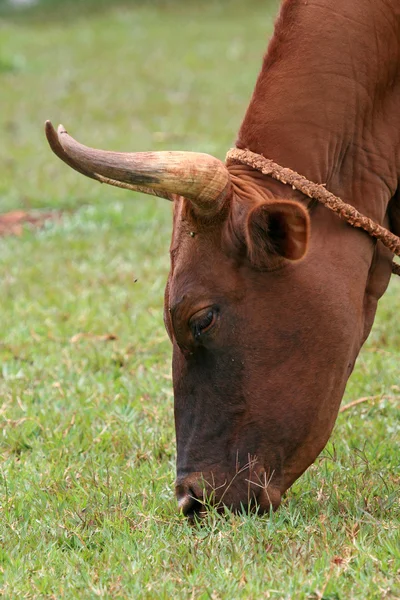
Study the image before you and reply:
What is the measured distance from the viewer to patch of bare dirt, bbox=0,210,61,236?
8.86 m

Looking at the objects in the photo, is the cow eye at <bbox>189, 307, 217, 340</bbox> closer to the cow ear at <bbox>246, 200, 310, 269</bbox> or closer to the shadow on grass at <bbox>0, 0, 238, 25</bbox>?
the cow ear at <bbox>246, 200, 310, 269</bbox>

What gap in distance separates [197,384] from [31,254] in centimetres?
459

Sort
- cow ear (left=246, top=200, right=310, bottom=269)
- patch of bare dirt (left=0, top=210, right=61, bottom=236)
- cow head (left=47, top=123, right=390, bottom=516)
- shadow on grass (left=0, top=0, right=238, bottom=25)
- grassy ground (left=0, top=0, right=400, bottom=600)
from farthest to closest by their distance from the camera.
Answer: shadow on grass (left=0, top=0, right=238, bottom=25)
patch of bare dirt (left=0, top=210, right=61, bottom=236)
cow head (left=47, top=123, right=390, bottom=516)
cow ear (left=246, top=200, right=310, bottom=269)
grassy ground (left=0, top=0, right=400, bottom=600)

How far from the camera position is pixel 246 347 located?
3.58 m

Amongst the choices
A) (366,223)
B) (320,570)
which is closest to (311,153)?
(366,223)

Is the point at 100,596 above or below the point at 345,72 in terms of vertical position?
below

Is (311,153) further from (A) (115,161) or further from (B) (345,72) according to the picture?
(A) (115,161)

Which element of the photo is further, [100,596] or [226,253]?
[226,253]

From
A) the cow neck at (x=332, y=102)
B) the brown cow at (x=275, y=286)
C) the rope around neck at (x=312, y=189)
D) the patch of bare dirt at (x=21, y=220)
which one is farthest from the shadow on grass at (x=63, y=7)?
the rope around neck at (x=312, y=189)

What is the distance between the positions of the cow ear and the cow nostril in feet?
2.73

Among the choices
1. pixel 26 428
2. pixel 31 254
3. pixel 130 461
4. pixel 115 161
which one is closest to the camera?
pixel 115 161

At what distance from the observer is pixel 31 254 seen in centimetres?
804

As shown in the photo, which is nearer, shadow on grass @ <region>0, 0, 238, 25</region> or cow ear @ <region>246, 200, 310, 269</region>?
cow ear @ <region>246, 200, 310, 269</region>

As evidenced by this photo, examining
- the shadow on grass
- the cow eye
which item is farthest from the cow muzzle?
the shadow on grass
